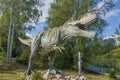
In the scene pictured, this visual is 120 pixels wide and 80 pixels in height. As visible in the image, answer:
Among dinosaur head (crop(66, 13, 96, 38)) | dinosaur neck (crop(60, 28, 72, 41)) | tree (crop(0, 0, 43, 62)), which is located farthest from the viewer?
tree (crop(0, 0, 43, 62))

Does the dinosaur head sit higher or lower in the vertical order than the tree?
lower

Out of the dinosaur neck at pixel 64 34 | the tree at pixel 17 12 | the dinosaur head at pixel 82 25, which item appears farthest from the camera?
the tree at pixel 17 12

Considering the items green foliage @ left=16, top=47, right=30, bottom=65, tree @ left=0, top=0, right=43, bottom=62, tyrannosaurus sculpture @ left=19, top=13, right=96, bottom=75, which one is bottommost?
green foliage @ left=16, top=47, right=30, bottom=65

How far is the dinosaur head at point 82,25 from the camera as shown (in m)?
7.89

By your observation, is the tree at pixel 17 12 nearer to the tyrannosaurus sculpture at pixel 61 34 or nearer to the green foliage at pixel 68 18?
the green foliage at pixel 68 18

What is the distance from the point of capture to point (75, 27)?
8266mm

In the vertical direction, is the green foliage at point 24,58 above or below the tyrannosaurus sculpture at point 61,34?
below

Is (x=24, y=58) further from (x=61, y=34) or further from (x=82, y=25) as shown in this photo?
(x=82, y=25)

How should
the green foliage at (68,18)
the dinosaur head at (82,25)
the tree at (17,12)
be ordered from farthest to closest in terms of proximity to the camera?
→ the green foliage at (68,18) < the tree at (17,12) < the dinosaur head at (82,25)

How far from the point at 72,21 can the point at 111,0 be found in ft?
43.1

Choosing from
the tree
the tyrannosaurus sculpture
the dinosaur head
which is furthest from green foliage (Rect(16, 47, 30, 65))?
the dinosaur head

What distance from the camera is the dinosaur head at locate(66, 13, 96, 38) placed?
7.89 m

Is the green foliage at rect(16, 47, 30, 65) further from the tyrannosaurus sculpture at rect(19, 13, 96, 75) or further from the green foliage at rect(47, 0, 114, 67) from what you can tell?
the tyrannosaurus sculpture at rect(19, 13, 96, 75)

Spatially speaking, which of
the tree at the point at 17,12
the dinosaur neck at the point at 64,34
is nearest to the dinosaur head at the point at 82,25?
the dinosaur neck at the point at 64,34
